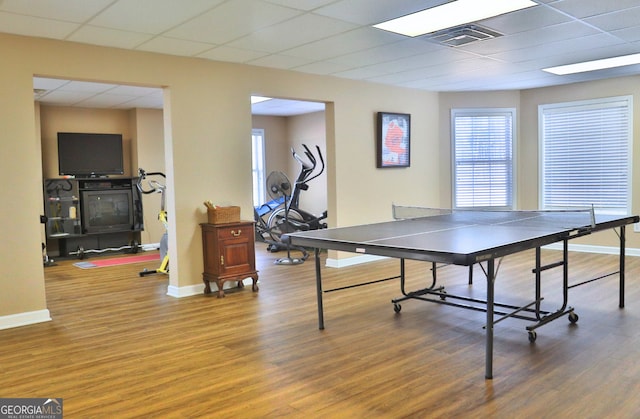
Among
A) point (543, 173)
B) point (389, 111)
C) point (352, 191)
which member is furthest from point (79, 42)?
point (543, 173)

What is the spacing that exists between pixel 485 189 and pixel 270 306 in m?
4.73

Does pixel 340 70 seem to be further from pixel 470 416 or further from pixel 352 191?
pixel 470 416

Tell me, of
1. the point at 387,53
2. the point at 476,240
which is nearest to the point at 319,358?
the point at 476,240

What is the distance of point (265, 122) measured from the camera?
33.8 ft

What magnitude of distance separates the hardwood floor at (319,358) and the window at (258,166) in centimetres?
515

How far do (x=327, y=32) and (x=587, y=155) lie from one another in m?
4.90

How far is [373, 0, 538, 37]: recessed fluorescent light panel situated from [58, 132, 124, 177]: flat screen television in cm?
589

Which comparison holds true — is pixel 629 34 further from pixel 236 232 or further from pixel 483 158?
pixel 236 232

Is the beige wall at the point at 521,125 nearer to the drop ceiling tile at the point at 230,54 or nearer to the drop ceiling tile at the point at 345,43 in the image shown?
the drop ceiling tile at the point at 345,43

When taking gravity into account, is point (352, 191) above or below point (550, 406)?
above

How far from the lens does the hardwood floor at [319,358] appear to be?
2732 mm

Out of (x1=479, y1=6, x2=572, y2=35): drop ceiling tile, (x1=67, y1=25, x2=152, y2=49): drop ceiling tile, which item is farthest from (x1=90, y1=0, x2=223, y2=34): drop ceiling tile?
(x1=479, y1=6, x2=572, y2=35): drop ceiling tile

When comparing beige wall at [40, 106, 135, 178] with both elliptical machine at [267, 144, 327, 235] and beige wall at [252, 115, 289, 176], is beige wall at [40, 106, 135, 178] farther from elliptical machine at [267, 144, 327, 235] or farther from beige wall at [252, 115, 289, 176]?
elliptical machine at [267, 144, 327, 235]

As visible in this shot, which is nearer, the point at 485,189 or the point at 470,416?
the point at 470,416
